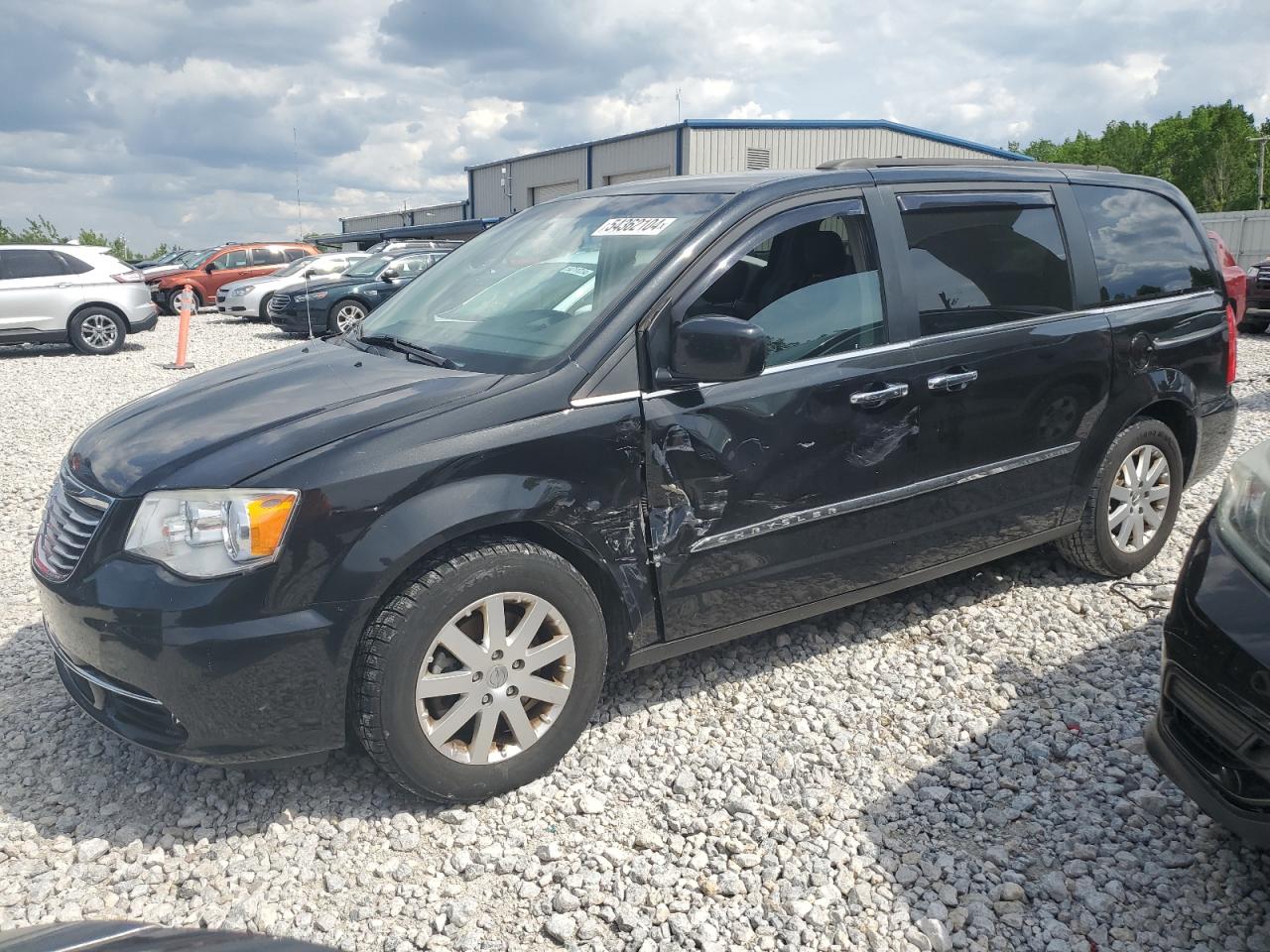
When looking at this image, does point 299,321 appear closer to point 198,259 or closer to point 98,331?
point 98,331

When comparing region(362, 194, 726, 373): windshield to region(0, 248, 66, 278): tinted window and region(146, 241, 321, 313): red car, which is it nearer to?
region(0, 248, 66, 278): tinted window

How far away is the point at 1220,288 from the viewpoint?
188 inches

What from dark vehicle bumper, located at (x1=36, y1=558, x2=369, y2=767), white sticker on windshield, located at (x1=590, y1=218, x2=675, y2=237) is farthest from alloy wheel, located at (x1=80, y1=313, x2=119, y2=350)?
dark vehicle bumper, located at (x1=36, y1=558, x2=369, y2=767)

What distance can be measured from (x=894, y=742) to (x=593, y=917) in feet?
4.27

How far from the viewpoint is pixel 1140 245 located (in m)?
4.54

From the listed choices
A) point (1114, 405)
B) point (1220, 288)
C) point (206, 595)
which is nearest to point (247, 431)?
point (206, 595)

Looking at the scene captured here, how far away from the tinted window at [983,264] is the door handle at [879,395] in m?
0.28

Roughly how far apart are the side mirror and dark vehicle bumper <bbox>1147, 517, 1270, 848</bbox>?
1.34 m

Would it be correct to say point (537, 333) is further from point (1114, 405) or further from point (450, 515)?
point (1114, 405)

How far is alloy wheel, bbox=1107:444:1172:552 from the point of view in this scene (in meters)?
4.52

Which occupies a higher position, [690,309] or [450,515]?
[690,309]

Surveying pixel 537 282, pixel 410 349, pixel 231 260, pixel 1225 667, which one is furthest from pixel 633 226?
pixel 231 260

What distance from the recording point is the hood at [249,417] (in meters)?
2.81

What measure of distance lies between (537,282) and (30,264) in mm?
14119
